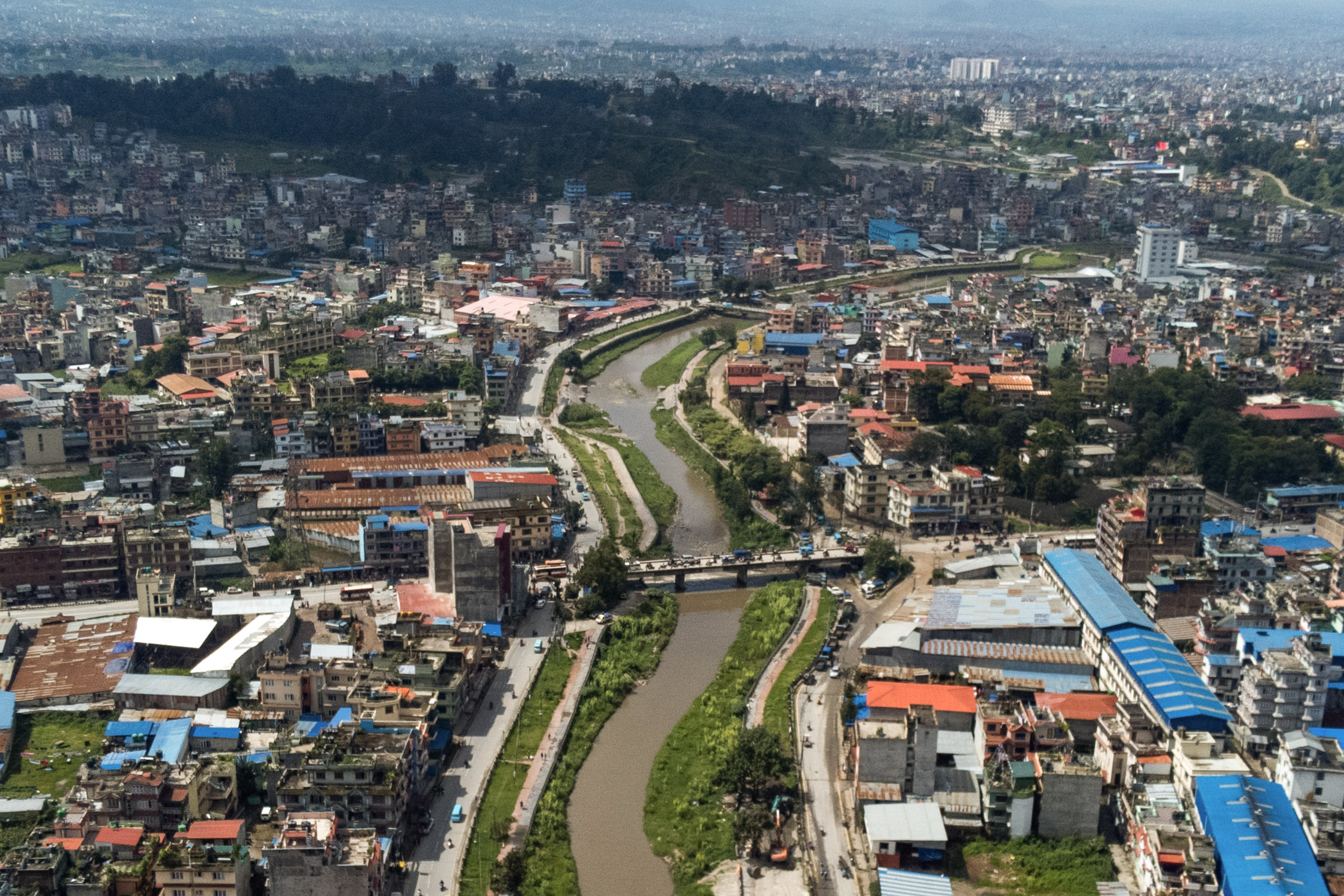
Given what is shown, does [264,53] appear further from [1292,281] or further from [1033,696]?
[1033,696]

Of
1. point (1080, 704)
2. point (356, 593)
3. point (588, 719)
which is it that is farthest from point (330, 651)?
point (1080, 704)

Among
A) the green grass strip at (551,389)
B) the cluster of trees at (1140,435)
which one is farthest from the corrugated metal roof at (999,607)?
the green grass strip at (551,389)

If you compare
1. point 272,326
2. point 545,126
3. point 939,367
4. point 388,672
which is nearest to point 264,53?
point 545,126

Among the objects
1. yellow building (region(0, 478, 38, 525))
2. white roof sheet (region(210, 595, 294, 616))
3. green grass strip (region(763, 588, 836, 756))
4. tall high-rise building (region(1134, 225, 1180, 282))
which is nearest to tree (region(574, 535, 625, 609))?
green grass strip (region(763, 588, 836, 756))

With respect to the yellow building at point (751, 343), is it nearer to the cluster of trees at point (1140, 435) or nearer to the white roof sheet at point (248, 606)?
the cluster of trees at point (1140, 435)

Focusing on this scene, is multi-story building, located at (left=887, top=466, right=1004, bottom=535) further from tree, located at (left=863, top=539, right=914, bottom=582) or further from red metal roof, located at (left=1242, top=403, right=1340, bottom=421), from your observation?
red metal roof, located at (left=1242, top=403, right=1340, bottom=421)
